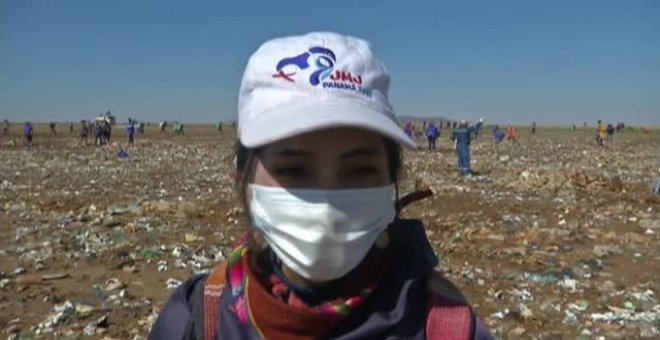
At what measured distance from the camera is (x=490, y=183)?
18.6 metres

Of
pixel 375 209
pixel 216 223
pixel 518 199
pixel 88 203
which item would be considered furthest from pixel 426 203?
pixel 375 209

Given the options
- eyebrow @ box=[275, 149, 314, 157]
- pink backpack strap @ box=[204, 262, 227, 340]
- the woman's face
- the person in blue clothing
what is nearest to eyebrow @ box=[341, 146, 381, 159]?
the woman's face

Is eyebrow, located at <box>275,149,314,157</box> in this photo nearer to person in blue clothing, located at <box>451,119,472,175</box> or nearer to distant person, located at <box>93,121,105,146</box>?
person in blue clothing, located at <box>451,119,472,175</box>

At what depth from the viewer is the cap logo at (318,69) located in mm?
1914

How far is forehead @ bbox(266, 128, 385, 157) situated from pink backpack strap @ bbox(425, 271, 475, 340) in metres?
0.45

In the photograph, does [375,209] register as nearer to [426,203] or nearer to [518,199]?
[426,203]

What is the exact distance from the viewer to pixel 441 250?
30.6 feet

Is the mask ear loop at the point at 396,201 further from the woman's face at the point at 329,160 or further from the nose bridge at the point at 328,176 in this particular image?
the nose bridge at the point at 328,176

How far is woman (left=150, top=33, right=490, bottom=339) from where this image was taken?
1.85 meters

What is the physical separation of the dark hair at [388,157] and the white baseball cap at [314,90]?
0.27ft

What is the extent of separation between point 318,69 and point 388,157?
352 millimetres

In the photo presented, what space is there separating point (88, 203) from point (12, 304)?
7.20m

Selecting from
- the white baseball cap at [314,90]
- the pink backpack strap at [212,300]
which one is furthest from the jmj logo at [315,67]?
the pink backpack strap at [212,300]

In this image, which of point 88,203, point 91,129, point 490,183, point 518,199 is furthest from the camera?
point 91,129
